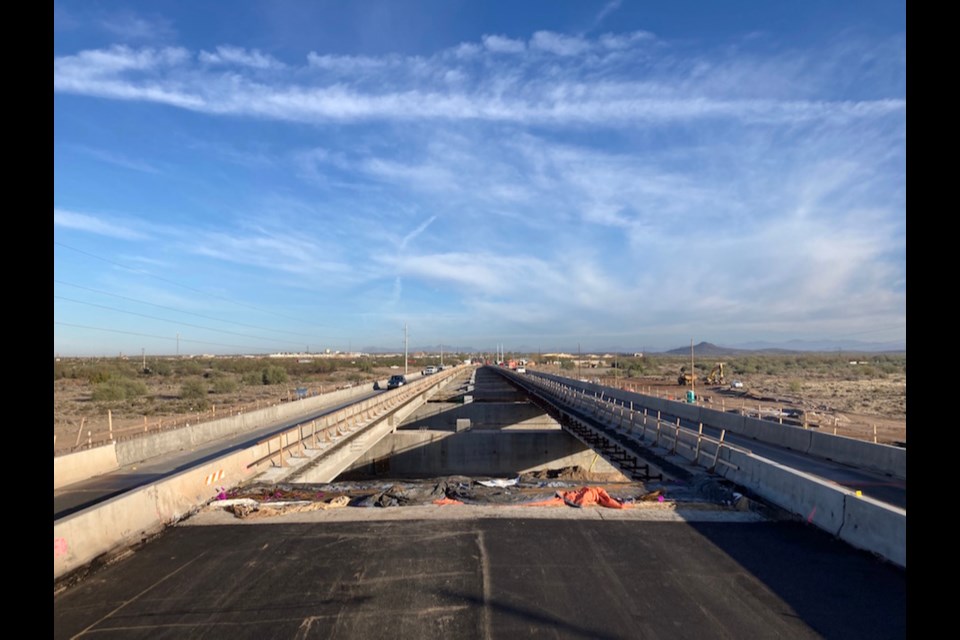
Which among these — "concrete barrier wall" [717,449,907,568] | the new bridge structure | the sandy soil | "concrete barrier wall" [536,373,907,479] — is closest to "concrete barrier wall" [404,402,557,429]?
the sandy soil

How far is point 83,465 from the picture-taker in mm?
14070

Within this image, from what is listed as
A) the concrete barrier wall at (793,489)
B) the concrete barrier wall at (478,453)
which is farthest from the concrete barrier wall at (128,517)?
the concrete barrier wall at (478,453)

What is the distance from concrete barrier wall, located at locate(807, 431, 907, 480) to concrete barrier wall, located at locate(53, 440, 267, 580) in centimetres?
1685

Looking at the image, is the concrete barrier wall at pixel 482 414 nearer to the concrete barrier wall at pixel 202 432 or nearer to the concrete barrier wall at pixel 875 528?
the concrete barrier wall at pixel 202 432

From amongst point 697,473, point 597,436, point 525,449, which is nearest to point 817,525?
point 697,473

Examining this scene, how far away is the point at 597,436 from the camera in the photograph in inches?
915

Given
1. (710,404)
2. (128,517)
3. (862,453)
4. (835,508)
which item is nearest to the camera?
(128,517)

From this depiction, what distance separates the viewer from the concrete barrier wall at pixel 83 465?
13320mm

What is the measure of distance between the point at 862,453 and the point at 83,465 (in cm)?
2215

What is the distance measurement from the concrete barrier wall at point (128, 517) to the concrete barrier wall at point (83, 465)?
559 cm

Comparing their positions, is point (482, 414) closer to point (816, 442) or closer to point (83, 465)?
point (816, 442)

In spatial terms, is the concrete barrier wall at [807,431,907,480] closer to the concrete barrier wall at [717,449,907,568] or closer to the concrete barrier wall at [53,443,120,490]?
the concrete barrier wall at [717,449,907,568]

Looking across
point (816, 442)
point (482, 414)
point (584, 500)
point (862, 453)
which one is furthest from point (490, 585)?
point (482, 414)

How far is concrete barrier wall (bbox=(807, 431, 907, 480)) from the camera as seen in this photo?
14.3 metres
